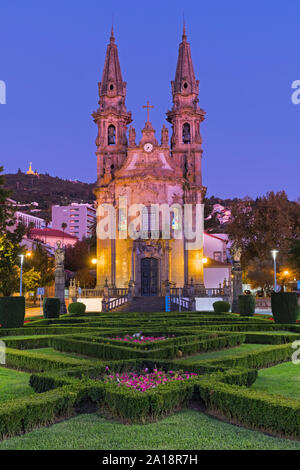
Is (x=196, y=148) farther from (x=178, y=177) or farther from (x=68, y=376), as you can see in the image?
(x=68, y=376)

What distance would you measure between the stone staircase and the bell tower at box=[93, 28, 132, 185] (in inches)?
528

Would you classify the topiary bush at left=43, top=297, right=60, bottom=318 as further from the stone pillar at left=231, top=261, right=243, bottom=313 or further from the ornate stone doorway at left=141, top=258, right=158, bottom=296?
the ornate stone doorway at left=141, top=258, right=158, bottom=296

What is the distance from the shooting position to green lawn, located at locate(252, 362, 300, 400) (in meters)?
9.16

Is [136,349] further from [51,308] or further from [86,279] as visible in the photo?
[86,279]

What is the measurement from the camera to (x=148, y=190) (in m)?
42.5

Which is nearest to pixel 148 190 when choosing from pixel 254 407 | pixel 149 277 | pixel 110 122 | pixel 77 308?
pixel 149 277

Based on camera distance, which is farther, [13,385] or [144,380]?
[13,385]

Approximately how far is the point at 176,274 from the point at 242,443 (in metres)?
36.4

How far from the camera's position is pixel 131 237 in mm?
41906

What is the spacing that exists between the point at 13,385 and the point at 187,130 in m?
39.7

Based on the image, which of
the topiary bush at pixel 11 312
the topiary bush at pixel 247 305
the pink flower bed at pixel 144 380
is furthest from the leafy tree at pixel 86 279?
the pink flower bed at pixel 144 380

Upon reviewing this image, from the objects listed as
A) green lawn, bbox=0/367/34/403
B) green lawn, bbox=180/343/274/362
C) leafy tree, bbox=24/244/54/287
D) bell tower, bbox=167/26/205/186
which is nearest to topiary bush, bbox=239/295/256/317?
green lawn, bbox=180/343/274/362

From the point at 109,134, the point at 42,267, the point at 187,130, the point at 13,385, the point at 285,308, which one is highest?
the point at 187,130
